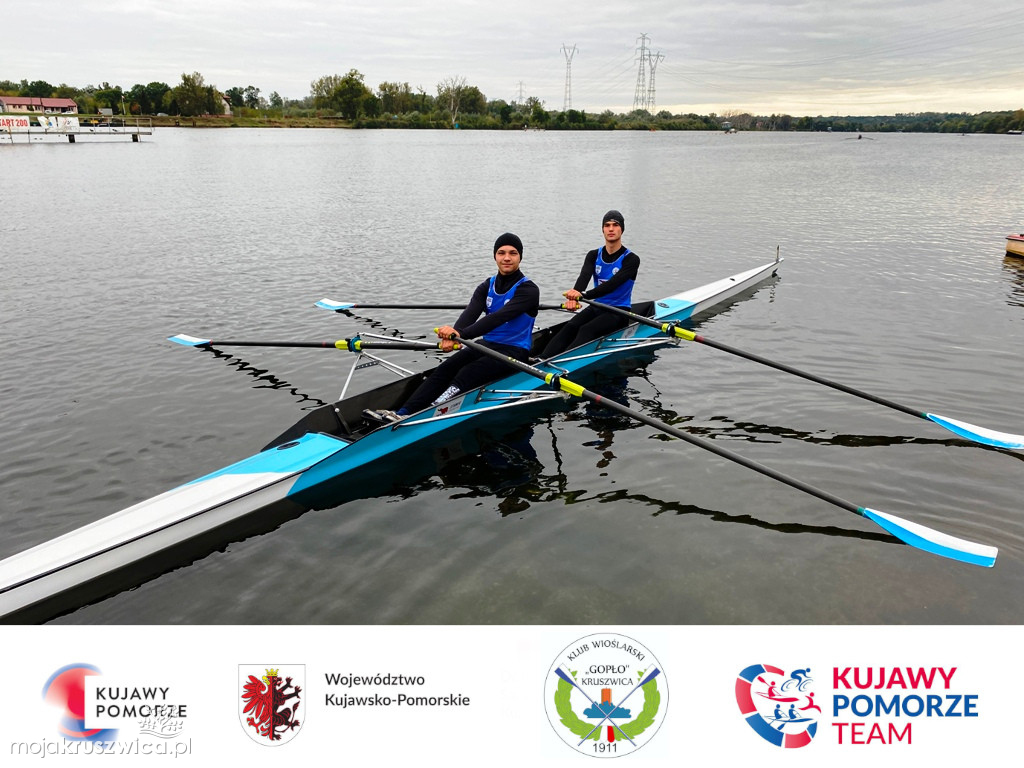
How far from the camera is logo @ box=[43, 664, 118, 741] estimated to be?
11.9 feet

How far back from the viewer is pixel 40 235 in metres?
21.3

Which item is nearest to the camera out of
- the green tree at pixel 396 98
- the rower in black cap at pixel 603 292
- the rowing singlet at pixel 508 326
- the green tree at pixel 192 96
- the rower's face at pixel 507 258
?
the rower's face at pixel 507 258

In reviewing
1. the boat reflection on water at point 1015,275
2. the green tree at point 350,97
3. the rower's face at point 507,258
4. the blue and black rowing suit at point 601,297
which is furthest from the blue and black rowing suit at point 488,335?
the green tree at point 350,97

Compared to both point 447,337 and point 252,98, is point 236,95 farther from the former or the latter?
point 447,337

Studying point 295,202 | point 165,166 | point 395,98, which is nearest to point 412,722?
point 295,202

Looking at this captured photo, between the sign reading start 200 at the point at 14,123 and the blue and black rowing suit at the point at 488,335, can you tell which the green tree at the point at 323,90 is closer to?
the sign reading start 200 at the point at 14,123

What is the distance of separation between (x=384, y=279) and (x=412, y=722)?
14.8m

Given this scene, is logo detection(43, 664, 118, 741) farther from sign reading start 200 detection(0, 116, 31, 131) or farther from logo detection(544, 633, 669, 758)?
sign reading start 200 detection(0, 116, 31, 131)

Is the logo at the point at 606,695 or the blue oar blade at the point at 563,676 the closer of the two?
the logo at the point at 606,695

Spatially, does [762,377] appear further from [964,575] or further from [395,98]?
[395,98]

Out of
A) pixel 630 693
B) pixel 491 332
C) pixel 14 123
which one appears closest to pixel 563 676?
pixel 630 693

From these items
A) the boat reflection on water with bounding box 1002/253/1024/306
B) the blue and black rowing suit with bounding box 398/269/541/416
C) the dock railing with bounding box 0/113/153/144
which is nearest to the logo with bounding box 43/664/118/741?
the blue and black rowing suit with bounding box 398/269/541/416

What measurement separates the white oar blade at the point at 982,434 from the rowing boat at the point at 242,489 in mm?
5128

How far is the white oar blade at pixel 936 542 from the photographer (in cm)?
556
